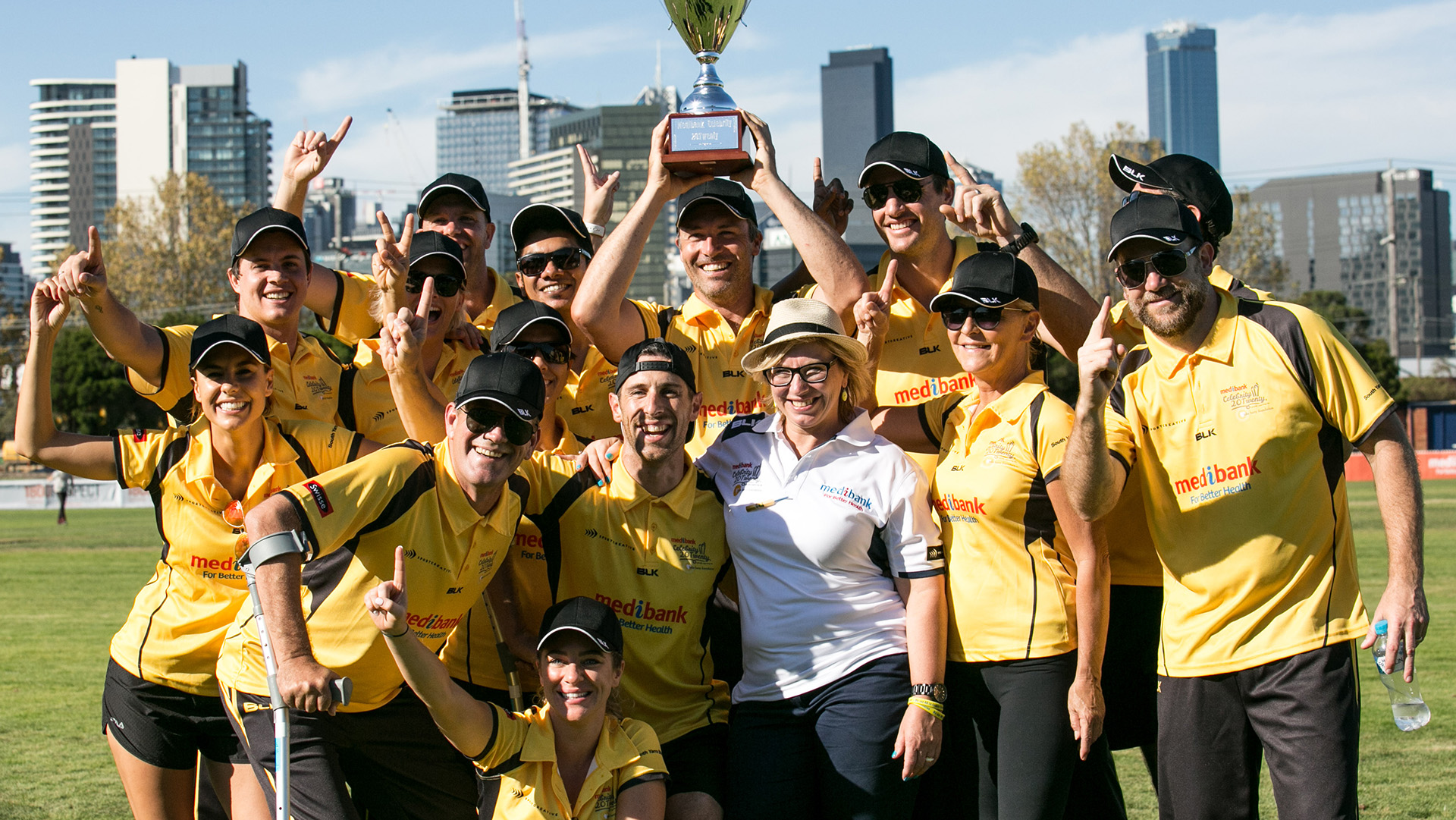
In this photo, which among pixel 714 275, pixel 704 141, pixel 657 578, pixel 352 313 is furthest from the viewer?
pixel 352 313

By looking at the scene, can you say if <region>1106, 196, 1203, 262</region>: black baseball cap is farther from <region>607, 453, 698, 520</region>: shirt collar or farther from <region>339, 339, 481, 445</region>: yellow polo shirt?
<region>339, 339, 481, 445</region>: yellow polo shirt

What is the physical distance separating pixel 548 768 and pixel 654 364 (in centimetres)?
160

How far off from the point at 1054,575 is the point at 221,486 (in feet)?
11.4

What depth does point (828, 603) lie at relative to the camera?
4.71m

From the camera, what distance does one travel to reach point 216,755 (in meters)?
5.61

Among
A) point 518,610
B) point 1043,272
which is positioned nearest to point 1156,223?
point 1043,272

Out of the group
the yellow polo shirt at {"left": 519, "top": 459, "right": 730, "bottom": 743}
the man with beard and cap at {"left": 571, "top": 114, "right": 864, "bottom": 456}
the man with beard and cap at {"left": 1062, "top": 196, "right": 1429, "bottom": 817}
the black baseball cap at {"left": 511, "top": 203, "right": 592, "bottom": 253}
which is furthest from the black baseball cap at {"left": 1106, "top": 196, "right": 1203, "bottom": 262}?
the black baseball cap at {"left": 511, "top": 203, "right": 592, "bottom": 253}

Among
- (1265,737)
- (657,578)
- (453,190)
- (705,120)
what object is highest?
(705,120)

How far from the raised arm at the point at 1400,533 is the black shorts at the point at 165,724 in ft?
15.4

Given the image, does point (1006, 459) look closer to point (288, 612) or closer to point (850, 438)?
point (850, 438)

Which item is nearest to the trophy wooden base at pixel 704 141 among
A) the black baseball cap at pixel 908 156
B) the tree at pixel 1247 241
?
the black baseball cap at pixel 908 156

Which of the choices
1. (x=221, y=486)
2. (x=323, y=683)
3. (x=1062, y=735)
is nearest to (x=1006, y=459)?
(x=1062, y=735)

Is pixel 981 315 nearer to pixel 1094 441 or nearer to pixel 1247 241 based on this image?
pixel 1094 441

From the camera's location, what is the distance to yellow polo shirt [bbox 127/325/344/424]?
5746mm
